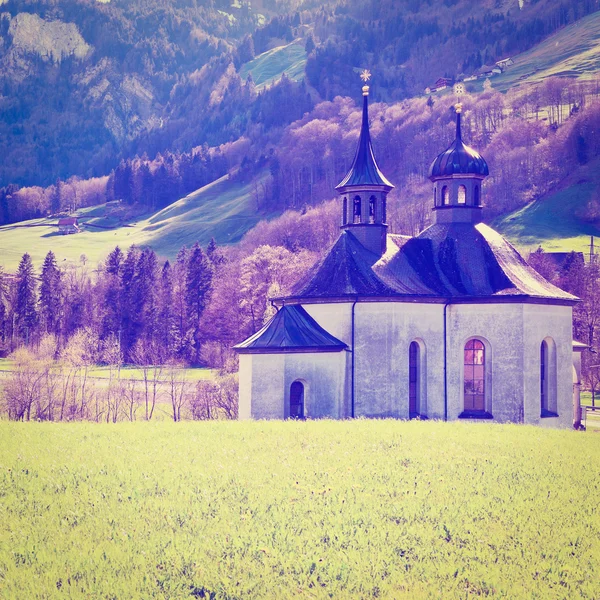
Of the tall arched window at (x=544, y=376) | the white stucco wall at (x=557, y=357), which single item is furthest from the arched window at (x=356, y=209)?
the tall arched window at (x=544, y=376)

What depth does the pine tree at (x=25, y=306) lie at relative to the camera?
8106 cm

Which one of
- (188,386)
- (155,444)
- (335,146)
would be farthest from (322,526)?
(335,146)

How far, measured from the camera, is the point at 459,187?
43688 mm

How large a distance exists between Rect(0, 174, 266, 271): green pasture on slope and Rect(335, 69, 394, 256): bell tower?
9873 centimetres

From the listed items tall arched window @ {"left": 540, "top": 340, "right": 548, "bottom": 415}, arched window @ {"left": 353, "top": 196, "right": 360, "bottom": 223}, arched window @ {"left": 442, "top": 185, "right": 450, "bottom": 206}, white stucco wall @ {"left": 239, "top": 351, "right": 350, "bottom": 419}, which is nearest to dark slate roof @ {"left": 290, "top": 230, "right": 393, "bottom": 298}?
arched window @ {"left": 353, "top": 196, "right": 360, "bottom": 223}

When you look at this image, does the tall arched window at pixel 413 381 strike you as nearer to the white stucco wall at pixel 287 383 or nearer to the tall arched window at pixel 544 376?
the white stucco wall at pixel 287 383

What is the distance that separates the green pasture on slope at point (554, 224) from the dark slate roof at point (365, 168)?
67412 mm

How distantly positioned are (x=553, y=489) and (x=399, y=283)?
19.8 metres

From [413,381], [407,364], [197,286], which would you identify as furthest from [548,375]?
[197,286]

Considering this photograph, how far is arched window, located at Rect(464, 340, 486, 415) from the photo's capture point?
1567 inches

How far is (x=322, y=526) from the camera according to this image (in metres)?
17.5

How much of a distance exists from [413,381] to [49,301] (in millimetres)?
57794

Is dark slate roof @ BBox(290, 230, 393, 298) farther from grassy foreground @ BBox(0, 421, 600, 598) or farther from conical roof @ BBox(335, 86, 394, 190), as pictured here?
grassy foreground @ BBox(0, 421, 600, 598)

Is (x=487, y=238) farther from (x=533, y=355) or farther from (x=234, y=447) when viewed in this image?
(x=234, y=447)
